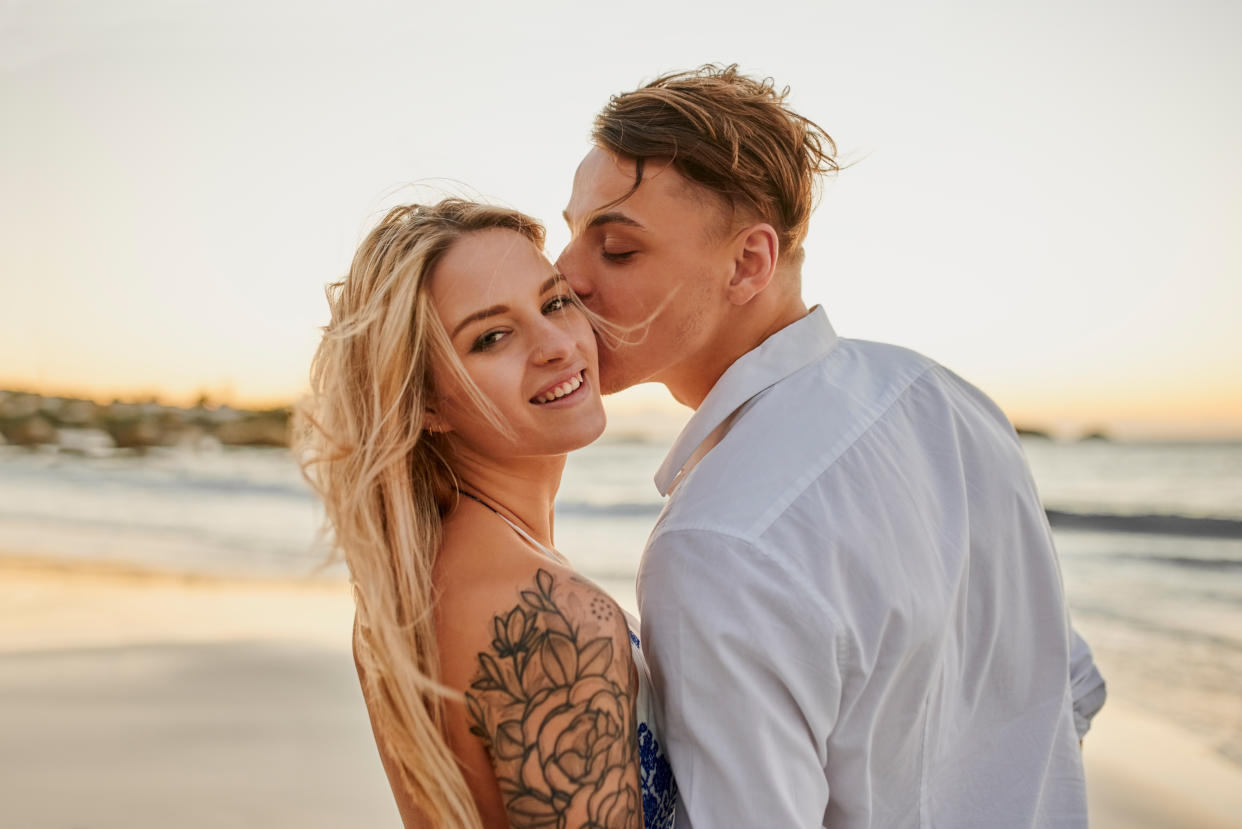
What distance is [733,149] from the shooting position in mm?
2434

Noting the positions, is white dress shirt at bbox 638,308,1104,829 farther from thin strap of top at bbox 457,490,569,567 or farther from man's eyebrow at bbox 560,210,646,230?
man's eyebrow at bbox 560,210,646,230

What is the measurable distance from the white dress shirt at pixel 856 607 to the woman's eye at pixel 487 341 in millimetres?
534

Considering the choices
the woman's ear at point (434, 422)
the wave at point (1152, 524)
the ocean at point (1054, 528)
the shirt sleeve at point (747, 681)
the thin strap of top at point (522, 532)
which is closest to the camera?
the shirt sleeve at point (747, 681)

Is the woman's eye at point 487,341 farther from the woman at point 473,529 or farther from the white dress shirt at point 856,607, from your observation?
the white dress shirt at point 856,607

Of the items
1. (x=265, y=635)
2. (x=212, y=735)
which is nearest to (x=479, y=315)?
(x=212, y=735)

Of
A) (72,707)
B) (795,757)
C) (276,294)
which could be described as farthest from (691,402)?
(276,294)

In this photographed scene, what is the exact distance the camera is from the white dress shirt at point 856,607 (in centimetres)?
169

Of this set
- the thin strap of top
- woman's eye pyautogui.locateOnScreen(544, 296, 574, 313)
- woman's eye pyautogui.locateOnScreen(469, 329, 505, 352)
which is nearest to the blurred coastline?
the thin strap of top

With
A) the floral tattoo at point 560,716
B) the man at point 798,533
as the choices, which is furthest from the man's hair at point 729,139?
the floral tattoo at point 560,716

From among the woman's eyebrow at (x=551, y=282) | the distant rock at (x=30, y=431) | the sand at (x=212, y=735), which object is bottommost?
the distant rock at (x=30, y=431)

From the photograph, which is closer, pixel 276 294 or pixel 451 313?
pixel 451 313

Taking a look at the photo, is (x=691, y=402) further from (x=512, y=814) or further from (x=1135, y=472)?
(x=1135, y=472)

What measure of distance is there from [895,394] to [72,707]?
19.3 feet

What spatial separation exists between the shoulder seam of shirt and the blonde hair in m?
0.80
